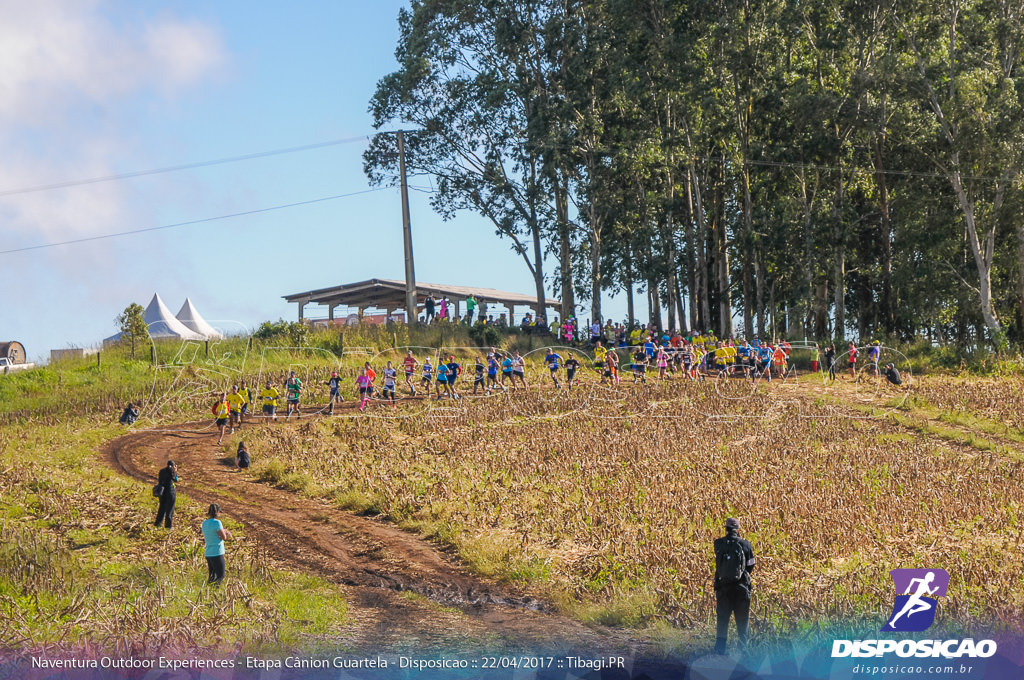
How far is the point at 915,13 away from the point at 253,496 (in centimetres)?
3755

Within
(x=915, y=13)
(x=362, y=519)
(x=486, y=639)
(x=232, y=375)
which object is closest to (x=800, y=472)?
(x=362, y=519)

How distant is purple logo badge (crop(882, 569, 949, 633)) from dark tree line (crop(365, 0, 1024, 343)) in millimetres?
29693

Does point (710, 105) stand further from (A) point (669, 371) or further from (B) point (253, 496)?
(B) point (253, 496)

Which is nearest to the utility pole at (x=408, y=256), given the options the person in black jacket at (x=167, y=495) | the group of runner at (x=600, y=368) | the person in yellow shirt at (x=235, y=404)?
the group of runner at (x=600, y=368)

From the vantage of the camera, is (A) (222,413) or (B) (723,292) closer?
(A) (222,413)

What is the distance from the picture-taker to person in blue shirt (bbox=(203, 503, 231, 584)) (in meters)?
15.4

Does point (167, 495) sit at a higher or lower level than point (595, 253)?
lower

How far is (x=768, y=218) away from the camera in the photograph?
49.7 m

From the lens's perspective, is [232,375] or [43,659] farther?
[232,375]

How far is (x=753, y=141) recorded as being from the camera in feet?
161

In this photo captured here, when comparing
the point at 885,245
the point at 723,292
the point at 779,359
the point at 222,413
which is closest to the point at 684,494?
the point at 222,413

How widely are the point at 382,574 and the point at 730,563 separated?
680cm

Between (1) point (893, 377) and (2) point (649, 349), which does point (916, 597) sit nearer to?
(1) point (893, 377)

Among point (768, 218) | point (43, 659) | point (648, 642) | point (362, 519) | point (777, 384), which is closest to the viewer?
point (43, 659)
